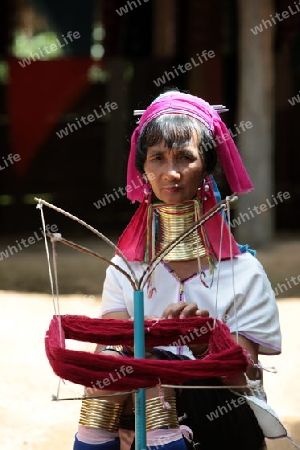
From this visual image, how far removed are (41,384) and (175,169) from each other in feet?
7.71

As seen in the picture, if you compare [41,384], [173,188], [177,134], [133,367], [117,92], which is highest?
[117,92]

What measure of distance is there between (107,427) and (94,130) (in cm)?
799

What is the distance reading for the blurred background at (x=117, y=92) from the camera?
915cm

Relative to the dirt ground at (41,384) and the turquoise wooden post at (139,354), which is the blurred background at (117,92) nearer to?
the dirt ground at (41,384)

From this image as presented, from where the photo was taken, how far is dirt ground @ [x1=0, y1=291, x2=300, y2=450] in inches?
177

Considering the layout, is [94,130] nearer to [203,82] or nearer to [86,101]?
[86,101]

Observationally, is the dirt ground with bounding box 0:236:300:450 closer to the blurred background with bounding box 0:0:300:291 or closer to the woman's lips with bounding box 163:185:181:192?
the blurred background with bounding box 0:0:300:291

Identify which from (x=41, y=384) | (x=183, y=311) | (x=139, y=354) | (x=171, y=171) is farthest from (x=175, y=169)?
(x=41, y=384)

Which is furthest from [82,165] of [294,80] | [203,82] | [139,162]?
[139,162]

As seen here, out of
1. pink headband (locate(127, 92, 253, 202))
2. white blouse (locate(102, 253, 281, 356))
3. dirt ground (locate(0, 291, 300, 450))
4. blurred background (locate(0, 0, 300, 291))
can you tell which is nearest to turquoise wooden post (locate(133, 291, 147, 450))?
white blouse (locate(102, 253, 281, 356))

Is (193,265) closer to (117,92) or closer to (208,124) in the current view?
(208,124)

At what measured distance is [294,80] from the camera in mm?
11055

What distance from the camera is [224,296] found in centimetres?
318

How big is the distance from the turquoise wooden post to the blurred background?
21.1 feet
